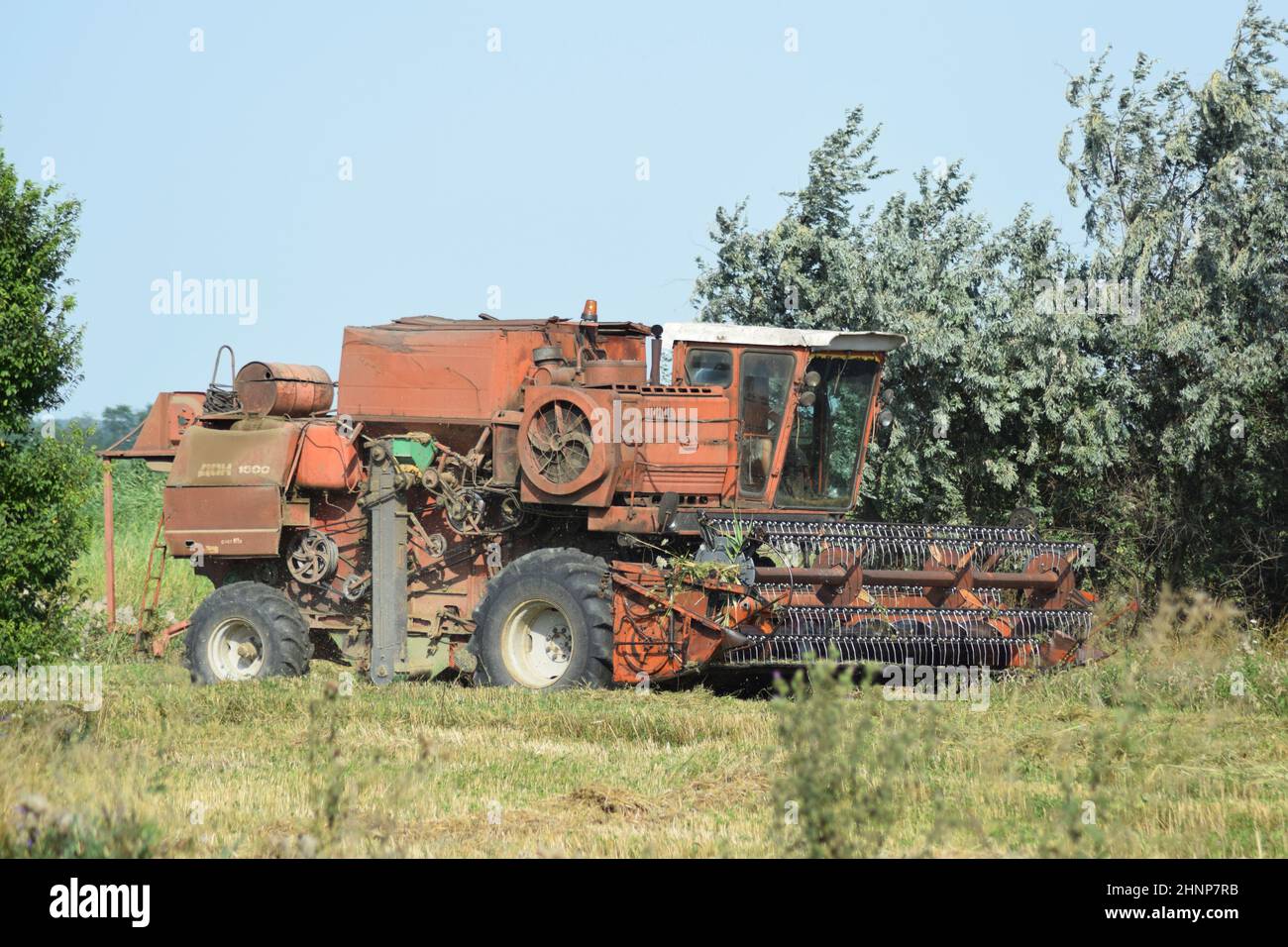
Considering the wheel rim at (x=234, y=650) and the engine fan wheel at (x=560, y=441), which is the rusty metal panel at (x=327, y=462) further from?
the engine fan wheel at (x=560, y=441)

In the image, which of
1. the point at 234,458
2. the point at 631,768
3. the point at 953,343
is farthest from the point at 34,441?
the point at 953,343

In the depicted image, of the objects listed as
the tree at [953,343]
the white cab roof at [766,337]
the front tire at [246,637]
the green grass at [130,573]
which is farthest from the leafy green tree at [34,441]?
the tree at [953,343]

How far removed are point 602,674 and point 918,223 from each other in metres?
6.96

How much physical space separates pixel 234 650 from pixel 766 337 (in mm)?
5456

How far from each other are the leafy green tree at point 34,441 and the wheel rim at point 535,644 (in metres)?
3.28

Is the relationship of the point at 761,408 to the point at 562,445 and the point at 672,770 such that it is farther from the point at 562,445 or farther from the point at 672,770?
the point at 672,770

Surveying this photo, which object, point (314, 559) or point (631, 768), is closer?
point (631, 768)

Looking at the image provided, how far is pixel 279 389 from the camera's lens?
1368 centimetres

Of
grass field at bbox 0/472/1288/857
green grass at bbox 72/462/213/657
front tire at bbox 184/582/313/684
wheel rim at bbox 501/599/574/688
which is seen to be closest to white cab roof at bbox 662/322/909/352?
wheel rim at bbox 501/599/574/688

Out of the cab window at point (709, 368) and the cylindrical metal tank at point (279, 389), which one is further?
the cylindrical metal tank at point (279, 389)

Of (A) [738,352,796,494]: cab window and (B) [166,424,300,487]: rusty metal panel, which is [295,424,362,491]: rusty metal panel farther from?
(A) [738,352,796,494]: cab window

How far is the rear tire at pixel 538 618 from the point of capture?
38.0 feet

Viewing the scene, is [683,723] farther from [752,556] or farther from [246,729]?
[246,729]

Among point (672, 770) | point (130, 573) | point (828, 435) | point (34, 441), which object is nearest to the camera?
point (672, 770)
